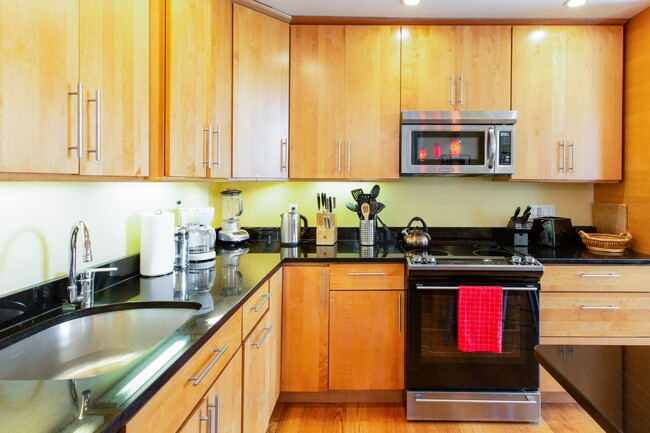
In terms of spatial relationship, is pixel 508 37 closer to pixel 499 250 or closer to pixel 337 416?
pixel 499 250

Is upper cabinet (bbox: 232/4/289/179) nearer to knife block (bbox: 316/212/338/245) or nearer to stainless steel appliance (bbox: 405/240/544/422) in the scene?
knife block (bbox: 316/212/338/245)

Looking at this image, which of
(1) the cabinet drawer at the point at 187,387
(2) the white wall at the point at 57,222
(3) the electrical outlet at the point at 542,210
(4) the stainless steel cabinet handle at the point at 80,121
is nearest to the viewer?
(1) the cabinet drawer at the point at 187,387

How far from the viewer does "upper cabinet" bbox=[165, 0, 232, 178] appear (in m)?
1.53

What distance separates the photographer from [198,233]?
6.94 feet

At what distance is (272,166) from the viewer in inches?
99.2

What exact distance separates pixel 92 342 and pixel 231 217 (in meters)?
1.55

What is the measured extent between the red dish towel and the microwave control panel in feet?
2.78

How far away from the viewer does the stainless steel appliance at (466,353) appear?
217 centimetres

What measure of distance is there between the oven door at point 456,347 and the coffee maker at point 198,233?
1.12 metres

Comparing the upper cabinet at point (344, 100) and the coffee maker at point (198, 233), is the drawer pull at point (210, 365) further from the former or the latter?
the upper cabinet at point (344, 100)

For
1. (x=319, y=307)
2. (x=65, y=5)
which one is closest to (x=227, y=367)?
(x=319, y=307)

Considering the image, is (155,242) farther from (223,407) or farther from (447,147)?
(447,147)

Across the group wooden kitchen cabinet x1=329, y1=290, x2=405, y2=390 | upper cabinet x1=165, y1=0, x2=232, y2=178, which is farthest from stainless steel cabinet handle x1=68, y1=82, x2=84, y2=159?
wooden kitchen cabinet x1=329, y1=290, x2=405, y2=390

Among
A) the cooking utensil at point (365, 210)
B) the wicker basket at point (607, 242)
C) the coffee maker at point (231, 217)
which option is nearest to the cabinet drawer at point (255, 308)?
the coffee maker at point (231, 217)
